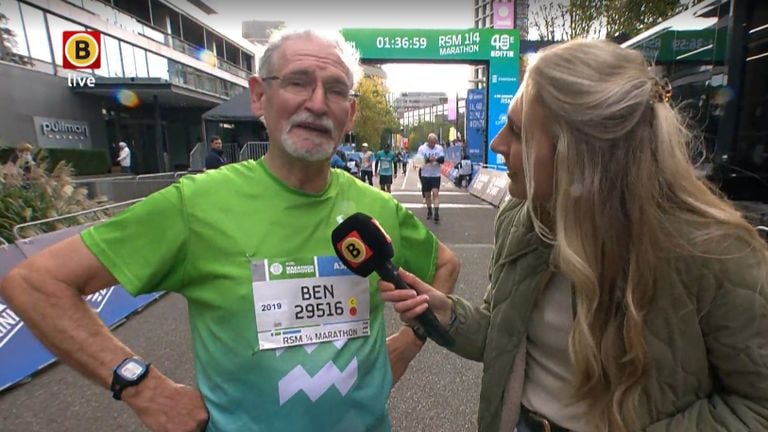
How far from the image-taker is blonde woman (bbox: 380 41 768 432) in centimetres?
92

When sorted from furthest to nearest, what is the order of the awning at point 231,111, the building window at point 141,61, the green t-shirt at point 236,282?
1. the building window at point 141,61
2. the awning at point 231,111
3. the green t-shirt at point 236,282

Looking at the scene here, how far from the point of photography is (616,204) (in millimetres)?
984

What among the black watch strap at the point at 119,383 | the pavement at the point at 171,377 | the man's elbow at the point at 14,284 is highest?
the man's elbow at the point at 14,284

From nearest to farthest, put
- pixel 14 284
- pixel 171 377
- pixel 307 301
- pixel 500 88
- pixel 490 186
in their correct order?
pixel 14 284
pixel 307 301
pixel 171 377
pixel 490 186
pixel 500 88

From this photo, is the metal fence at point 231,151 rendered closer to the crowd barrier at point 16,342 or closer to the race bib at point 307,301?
the crowd barrier at point 16,342

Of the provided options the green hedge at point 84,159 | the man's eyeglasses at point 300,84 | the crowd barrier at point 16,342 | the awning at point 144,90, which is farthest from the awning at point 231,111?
the man's eyeglasses at point 300,84

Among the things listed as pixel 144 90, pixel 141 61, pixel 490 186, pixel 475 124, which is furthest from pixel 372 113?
pixel 490 186

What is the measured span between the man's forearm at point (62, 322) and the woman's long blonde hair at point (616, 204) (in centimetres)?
118

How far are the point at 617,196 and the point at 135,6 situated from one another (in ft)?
106

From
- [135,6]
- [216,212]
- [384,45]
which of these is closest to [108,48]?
[135,6]

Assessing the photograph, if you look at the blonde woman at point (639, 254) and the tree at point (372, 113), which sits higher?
the tree at point (372, 113)

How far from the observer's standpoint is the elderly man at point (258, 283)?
1.13 metres

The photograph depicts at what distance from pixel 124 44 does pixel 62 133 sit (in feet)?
26.0

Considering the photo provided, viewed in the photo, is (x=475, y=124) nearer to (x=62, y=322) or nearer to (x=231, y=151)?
(x=231, y=151)
